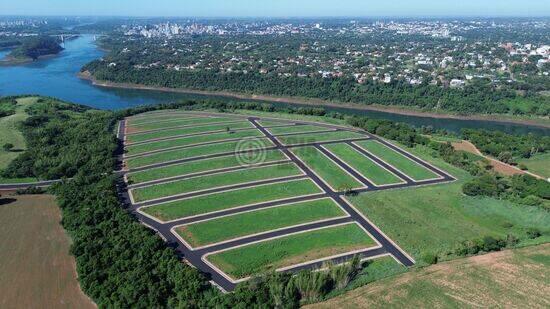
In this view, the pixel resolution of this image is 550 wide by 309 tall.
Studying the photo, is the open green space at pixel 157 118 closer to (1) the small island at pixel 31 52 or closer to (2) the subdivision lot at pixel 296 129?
(2) the subdivision lot at pixel 296 129

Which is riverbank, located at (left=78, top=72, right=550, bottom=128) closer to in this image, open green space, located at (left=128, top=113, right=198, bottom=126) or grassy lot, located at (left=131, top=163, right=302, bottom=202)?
open green space, located at (left=128, top=113, right=198, bottom=126)

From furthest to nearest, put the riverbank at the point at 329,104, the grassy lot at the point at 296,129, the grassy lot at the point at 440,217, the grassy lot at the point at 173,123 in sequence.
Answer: the riverbank at the point at 329,104 → the grassy lot at the point at 173,123 → the grassy lot at the point at 296,129 → the grassy lot at the point at 440,217

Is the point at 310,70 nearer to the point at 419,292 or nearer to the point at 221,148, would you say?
the point at 221,148

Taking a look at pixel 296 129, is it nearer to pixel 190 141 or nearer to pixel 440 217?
pixel 190 141

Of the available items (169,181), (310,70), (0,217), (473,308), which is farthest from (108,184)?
(310,70)

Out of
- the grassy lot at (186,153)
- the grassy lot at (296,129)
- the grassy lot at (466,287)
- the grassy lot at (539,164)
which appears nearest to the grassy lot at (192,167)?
the grassy lot at (186,153)

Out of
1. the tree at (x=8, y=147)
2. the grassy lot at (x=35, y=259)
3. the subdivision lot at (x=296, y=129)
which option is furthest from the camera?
the subdivision lot at (x=296, y=129)

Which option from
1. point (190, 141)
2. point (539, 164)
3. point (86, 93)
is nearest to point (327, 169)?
point (190, 141)
